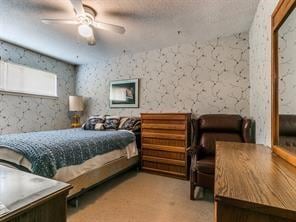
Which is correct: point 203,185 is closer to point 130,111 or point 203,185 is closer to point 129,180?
point 129,180

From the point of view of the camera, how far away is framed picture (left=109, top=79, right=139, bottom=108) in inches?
146

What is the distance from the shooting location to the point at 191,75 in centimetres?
318

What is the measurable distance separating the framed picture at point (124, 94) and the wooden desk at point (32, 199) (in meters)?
3.03

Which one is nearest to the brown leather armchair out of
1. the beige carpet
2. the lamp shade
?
the beige carpet

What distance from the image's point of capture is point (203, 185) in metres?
2.06

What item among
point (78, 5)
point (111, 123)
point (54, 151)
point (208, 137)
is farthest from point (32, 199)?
point (111, 123)

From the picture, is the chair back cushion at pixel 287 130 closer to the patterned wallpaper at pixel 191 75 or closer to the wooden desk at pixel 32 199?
the wooden desk at pixel 32 199

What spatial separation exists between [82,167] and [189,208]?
1322 millimetres

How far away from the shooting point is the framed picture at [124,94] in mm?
3717

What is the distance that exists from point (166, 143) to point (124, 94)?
1.55m

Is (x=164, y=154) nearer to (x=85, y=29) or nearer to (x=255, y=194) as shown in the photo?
(x=85, y=29)

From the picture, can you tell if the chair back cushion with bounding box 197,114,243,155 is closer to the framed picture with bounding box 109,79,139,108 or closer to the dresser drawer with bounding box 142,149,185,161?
the dresser drawer with bounding box 142,149,185,161

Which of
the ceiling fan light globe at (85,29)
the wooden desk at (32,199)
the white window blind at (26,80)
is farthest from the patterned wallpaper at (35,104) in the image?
the wooden desk at (32,199)

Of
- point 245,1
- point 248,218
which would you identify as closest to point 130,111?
point 245,1
